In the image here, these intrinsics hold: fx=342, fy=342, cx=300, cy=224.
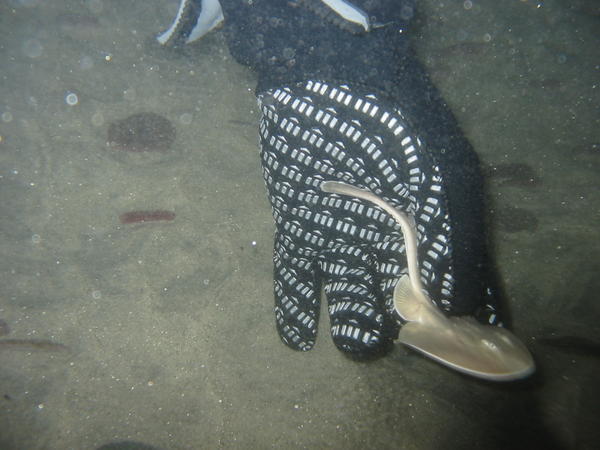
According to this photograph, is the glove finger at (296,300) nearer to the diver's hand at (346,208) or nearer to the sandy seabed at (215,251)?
the diver's hand at (346,208)

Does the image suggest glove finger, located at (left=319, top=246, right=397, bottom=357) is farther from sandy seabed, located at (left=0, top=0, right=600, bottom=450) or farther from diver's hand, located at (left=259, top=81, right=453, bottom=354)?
sandy seabed, located at (left=0, top=0, right=600, bottom=450)

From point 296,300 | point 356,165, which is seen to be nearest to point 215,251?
point 296,300

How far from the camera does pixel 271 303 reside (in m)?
3.33

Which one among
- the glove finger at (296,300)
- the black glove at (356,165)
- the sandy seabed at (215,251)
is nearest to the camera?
the black glove at (356,165)

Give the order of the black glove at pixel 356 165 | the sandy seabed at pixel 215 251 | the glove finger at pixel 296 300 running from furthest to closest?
the glove finger at pixel 296 300 → the sandy seabed at pixel 215 251 → the black glove at pixel 356 165

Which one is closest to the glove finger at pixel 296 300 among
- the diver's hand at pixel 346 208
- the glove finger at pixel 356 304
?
the diver's hand at pixel 346 208

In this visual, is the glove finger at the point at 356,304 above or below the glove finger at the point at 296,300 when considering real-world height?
above

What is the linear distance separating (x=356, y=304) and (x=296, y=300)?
22.0 inches

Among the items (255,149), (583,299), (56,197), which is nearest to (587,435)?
(583,299)

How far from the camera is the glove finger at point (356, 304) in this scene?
96.0 inches

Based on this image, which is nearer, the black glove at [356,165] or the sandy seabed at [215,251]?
the black glove at [356,165]

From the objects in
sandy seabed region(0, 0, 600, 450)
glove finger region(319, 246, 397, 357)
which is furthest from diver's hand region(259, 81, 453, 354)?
sandy seabed region(0, 0, 600, 450)

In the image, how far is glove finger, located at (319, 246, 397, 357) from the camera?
244 cm

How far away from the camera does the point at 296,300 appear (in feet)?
9.32
